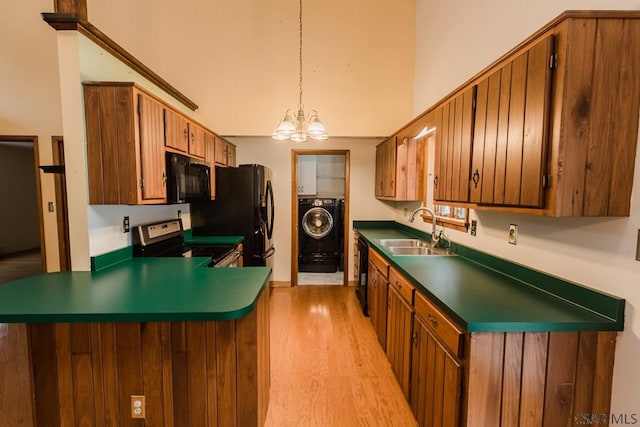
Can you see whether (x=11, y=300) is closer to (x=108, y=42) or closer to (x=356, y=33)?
(x=108, y=42)

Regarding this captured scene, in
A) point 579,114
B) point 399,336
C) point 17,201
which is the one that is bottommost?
point 399,336

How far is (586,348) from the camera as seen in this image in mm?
1130

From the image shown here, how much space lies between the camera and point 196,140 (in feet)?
9.07

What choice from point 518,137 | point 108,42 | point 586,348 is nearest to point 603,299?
point 586,348

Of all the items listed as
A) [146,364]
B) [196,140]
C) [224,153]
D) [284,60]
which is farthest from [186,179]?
[284,60]

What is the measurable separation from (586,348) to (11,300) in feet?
8.37

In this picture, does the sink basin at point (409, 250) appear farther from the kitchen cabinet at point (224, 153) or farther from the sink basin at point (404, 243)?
the kitchen cabinet at point (224, 153)

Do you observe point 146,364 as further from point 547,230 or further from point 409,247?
point 409,247

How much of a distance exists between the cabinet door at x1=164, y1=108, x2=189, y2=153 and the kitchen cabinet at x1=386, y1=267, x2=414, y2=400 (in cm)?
206

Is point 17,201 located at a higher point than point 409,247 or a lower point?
higher

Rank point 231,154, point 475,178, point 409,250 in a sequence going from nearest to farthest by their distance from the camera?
1. point 475,178
2. point 409,250
3. point 231,154

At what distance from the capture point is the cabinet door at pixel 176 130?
219 cm

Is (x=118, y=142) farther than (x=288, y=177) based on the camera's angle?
No

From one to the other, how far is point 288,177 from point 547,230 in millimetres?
3309
